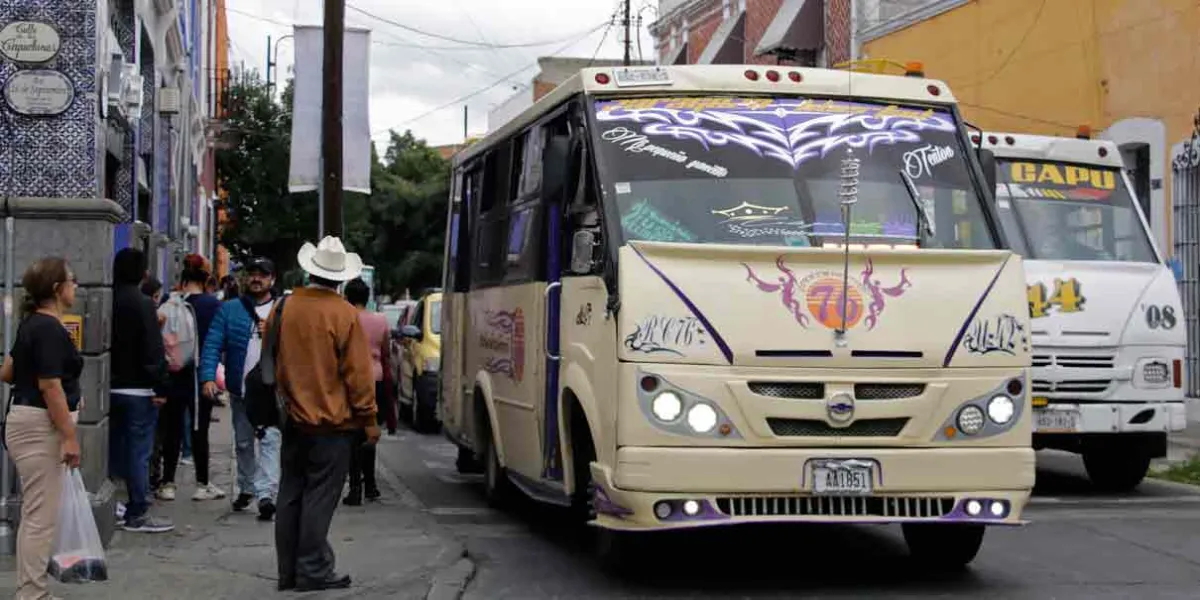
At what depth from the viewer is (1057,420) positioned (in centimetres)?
1206

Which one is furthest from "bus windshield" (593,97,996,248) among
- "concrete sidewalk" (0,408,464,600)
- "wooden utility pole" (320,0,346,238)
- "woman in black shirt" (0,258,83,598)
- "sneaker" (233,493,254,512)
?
"wooden utility pole" (320,0,346,238)

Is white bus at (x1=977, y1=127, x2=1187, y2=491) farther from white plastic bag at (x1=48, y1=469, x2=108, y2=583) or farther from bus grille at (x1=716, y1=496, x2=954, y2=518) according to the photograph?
white plastic bag at (x1=48, y1=469, x2=108, y2=583)

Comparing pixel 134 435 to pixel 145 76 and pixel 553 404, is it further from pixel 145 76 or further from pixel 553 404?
pixel 145 76

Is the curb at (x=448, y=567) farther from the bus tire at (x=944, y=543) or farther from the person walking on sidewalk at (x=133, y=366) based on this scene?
the bus tire at (x=944, y=543)

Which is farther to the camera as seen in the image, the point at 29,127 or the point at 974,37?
the point at 974,37

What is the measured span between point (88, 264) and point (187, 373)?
2.65m

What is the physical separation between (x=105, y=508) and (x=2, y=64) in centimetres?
271

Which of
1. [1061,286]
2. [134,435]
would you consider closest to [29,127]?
[134,435]

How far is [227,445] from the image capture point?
55.0ft

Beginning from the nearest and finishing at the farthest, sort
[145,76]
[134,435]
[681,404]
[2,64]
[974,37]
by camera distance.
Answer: [681,404] < [2,64] < [134,435] < [145,76] < [974,37]

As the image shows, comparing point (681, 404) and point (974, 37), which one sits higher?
point (974, 37)

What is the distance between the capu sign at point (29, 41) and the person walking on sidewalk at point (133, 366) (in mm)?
1313

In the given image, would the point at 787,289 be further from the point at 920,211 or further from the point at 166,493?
the point at 166,493

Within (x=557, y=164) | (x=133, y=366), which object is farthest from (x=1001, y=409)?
(x=133, y=366)
